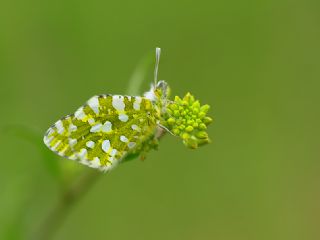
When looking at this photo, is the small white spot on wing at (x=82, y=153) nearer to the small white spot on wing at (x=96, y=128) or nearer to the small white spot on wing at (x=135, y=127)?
the small white spot on wing at (x=96, y=128)

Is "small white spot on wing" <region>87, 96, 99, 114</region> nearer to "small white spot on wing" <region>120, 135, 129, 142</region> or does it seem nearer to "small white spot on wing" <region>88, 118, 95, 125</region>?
"small white spot on wing" <region>88, 118, 95, 125</region>

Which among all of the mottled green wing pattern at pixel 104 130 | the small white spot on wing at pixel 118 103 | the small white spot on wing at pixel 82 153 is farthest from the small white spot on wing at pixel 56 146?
the small white spot on wing at pixel 118 103

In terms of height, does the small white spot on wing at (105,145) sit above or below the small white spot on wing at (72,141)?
above

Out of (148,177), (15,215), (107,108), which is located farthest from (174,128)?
(148,177)

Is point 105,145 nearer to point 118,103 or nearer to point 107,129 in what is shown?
point 107,129

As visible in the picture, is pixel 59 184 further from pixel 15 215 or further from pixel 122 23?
pixel 122 23

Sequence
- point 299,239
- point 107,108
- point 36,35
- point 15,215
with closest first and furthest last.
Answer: point 107,108, point 15,215, point 299,239, point 36,35
